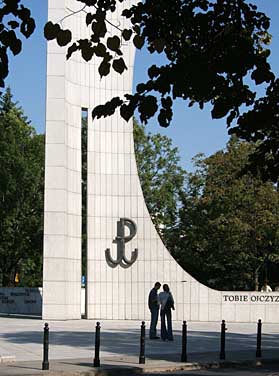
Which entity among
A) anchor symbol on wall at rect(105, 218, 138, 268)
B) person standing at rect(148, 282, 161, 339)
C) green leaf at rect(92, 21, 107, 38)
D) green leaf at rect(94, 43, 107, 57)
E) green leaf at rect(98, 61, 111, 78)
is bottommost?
person standing at rect(148, 282, 161, 339)

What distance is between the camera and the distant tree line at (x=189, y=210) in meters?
46.8

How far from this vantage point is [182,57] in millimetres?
7137

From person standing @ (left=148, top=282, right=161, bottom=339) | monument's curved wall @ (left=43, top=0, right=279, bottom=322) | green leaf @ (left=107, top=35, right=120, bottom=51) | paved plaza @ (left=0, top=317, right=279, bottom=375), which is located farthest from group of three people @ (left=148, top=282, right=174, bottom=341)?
green leaf @ (left=107, top=35, right=120, bottom=51)

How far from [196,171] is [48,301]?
76.3ft

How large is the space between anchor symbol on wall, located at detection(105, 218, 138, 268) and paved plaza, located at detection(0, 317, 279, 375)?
3664mm

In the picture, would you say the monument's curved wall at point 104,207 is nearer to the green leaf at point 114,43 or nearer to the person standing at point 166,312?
the person standing at point 166,312

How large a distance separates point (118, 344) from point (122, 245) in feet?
40.9

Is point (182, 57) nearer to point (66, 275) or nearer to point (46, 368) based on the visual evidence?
point (46, 368)

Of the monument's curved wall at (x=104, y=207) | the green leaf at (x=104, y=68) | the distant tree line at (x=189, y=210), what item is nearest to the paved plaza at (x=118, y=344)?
the monument's curved wall at (x=104, y=207)

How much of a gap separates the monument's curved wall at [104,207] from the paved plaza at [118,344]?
307 centimetres

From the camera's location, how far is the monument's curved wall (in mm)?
32219

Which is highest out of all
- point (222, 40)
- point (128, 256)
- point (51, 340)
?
point (222, 40)

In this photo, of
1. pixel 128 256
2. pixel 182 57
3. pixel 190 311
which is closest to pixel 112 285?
pixel 128 256

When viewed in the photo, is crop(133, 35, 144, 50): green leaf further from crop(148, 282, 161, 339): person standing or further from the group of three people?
crop(148, 282, 161, 339): person standing
